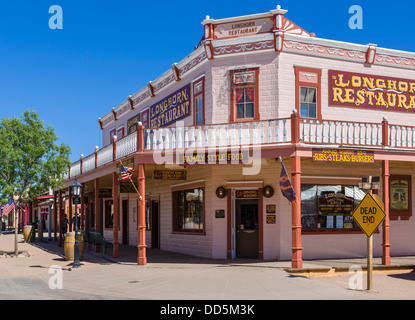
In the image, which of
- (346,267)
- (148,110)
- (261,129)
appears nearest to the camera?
(346,267)

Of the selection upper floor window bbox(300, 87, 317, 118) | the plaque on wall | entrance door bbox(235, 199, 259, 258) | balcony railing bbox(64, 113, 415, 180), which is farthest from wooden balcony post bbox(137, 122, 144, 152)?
upper floor window bbox(300, 87, 317, 118)

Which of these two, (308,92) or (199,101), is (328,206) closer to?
(308,92)

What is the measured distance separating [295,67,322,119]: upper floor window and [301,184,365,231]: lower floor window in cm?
265

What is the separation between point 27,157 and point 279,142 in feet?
38.1

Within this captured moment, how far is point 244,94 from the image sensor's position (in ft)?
57.3

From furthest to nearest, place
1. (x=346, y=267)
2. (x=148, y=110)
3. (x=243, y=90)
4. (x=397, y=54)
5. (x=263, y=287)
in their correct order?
1. (x=148, y=110)
2. (x=397, y=54)
3. (x=243, y=90)
4. (x=346, y=267)
5. (x=263, y=287)

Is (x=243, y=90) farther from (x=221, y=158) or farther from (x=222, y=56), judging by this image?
(x=221, y=158)

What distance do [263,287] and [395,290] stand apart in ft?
10.8

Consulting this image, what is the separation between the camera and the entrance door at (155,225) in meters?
23.2

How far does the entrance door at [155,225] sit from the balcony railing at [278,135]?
6659 millimetres

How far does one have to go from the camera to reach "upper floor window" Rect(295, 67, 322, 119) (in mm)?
17312

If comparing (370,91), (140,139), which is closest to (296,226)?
(140,139)

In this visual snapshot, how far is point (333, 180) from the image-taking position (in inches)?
703

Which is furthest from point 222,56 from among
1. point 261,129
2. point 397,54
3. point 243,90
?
point 397,54
